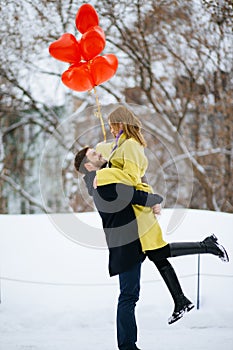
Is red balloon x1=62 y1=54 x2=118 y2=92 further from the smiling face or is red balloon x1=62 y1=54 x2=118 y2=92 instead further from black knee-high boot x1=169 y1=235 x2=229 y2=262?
black knee-high boot x1=169 y1=235 x2=229 y2=262

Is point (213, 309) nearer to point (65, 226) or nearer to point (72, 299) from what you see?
point (72, 299)

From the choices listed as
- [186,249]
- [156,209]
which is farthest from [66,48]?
[186,249]

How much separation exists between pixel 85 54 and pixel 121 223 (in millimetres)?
726

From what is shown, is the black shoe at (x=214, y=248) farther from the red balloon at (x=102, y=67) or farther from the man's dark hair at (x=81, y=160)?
the red balloon at (x=102, y=67)

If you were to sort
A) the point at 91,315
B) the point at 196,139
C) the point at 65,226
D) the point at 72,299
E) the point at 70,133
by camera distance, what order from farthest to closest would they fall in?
the point at 196,139 < the point at 70,133 < the point at 72,299 < the point at 91,315 < the point at 65,226

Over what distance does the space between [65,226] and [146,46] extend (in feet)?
10.6

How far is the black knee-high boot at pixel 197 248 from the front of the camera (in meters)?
1.61

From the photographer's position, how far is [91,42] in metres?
1.82

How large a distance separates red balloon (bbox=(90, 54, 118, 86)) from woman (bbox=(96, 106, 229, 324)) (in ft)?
1.06

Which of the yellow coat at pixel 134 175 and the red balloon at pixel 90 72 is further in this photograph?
the red balloon at pixel 90 72

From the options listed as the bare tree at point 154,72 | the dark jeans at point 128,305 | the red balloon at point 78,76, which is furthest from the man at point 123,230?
the bare tree at point 154,72

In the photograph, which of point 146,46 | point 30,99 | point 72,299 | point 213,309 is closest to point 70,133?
point 30,99

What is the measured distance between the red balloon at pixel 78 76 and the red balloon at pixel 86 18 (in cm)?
17

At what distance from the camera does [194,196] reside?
483 centimetres
